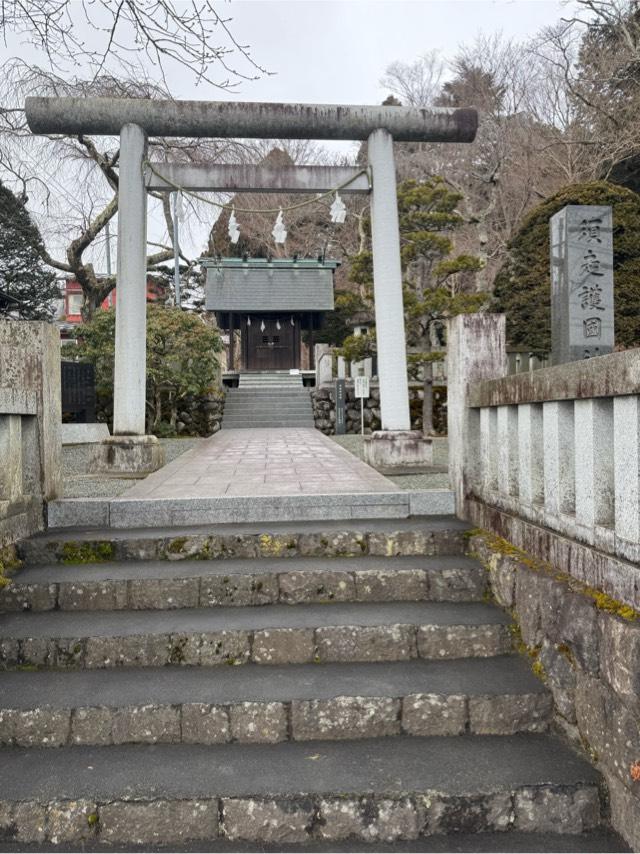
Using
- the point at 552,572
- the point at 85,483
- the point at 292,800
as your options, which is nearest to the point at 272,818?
the point at 292,800

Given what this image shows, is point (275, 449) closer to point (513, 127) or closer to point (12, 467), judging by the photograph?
point (12, 467)

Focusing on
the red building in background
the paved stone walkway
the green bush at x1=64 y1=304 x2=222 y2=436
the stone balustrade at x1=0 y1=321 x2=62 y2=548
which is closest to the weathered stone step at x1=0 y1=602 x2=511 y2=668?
the stone balustrade at x1=0 y1=321 x2=62 y2=548

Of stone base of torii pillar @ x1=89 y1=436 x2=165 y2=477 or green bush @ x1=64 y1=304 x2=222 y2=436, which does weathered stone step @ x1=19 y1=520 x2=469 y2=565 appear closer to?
stone base of torii pillar @ x1=89 y1=436 x2=165 y2=477

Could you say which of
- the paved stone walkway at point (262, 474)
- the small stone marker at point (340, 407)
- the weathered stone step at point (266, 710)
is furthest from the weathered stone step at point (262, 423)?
the weathered stone step at point (266, 710)

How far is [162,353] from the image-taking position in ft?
43.8

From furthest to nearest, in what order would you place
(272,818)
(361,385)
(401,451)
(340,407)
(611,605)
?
(340,407), (361,385), (401,451), (611,605), (272,818)

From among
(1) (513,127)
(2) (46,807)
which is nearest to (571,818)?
(2) (46,807)

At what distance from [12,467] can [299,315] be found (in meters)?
22.0

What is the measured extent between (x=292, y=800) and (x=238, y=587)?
1339 mm

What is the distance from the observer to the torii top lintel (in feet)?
21.7

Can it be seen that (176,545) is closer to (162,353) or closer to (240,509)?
(240,509)

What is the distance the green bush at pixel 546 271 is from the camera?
41.4ft

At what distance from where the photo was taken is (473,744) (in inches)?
96.1

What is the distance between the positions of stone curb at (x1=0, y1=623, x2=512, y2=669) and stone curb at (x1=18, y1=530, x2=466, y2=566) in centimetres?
85
